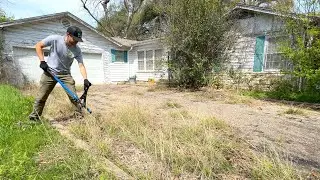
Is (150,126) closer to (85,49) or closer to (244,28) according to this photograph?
(244,28)

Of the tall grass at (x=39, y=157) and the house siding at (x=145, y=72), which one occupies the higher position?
the house siding at (x=145, y=72)

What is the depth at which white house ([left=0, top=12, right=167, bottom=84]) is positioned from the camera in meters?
13.2

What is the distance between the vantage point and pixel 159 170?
8.52 feet

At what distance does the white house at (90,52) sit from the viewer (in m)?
13.2

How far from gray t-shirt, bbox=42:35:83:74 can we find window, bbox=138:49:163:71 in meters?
12.1

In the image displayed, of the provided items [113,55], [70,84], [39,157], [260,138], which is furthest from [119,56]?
[39,157]

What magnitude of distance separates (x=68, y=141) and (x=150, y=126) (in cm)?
131

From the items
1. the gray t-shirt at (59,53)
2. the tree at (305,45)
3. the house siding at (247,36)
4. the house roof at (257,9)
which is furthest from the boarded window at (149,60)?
the gray t-shirt at (59,53)

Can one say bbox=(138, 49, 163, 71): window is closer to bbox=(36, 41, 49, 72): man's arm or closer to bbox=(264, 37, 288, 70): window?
bbox=(264, 37, 288, 70): window

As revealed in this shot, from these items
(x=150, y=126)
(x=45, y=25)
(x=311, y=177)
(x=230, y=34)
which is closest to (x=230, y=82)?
(x=230, y=34)

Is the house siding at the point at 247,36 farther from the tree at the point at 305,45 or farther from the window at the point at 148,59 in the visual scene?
the window at the point at 148,59

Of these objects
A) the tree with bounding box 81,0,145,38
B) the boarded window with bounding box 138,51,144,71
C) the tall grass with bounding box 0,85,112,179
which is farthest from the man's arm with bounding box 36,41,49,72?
the tree with bounding box 81,0,145,38

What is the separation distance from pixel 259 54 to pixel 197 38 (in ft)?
9.25

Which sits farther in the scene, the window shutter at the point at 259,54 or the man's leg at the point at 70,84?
Answer: the window shutter at the point at 259,54
